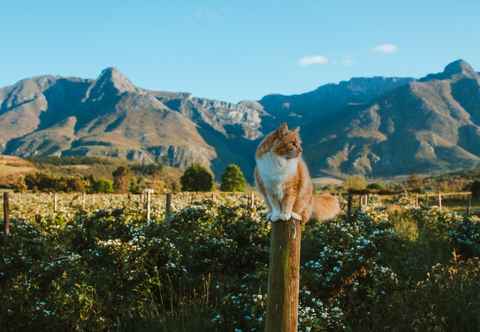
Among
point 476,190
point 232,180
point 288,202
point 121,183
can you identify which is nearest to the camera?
point 288,202

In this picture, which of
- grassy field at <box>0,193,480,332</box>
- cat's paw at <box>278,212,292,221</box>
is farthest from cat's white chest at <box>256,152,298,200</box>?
grassy field at <box>0,193,480,332</box>

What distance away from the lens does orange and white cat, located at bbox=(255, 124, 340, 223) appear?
3654mm

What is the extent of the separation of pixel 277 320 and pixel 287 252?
538 mm

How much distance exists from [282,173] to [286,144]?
0.81 ft

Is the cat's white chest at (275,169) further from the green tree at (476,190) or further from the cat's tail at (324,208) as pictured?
the green tree at (476,190)

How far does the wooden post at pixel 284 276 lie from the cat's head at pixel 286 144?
0.53 m

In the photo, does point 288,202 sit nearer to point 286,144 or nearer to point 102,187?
point 286,144

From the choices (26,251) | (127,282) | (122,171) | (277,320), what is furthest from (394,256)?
(122,171)

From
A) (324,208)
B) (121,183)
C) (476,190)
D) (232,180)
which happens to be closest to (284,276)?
(324,208)

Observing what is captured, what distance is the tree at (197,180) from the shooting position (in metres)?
92.4

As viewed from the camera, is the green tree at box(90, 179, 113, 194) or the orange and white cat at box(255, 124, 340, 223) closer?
the orange and white cat at box(255, 124, 340, 223)

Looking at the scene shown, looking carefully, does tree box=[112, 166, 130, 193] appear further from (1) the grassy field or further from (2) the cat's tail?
(1) the grassy field

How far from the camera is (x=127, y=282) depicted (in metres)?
8.44

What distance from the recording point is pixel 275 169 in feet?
12.1
